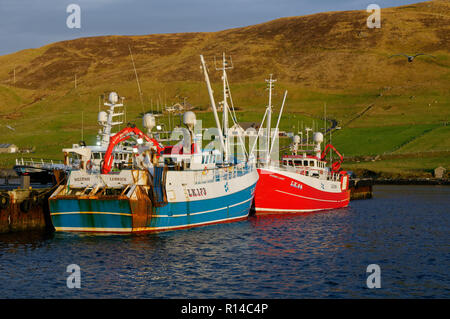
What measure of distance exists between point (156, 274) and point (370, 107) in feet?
517

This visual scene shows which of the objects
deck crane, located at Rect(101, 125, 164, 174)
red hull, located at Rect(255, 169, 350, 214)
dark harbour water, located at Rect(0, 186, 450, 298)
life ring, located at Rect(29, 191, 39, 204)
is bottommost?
dark harbour water, located at Rect(0, 186, 450, 298)

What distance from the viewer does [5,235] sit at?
41594 millimetres

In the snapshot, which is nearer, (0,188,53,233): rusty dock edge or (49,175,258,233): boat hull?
(49,175,258,233): boat hull

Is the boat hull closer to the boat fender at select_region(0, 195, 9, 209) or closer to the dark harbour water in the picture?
the dark harbour water

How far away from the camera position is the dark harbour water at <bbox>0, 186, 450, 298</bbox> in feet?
92.1

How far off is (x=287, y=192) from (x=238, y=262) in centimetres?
2423

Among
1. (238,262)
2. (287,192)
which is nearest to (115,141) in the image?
(238,262)

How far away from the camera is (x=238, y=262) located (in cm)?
3419

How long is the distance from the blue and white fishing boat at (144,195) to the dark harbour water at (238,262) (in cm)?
107

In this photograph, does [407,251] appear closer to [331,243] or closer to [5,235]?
[331,243]

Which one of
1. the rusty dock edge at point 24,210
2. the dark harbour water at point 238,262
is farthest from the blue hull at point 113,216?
the rusty dock edge at point 24,210

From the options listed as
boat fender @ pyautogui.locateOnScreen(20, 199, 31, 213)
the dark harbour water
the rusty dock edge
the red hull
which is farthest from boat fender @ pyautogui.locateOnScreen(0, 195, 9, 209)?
the red hull

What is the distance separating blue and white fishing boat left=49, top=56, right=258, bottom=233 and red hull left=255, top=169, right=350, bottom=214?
7499 millimetres
